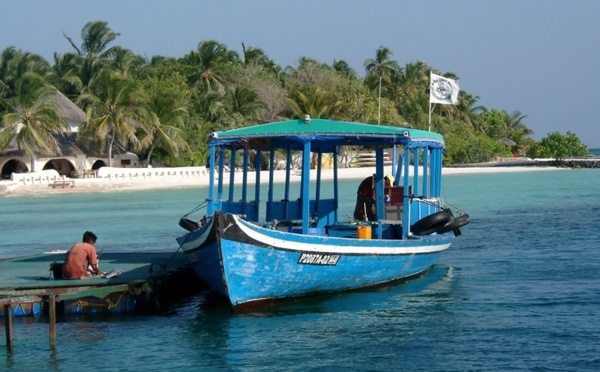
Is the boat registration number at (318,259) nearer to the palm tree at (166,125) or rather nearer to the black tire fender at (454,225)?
the black tire fender at (454,225)

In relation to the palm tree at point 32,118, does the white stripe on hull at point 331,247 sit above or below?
below

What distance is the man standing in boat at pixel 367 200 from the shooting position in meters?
17.0

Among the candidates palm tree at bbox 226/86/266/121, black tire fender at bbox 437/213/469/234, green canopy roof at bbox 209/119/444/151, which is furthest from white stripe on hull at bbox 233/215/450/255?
palm tree at bbox 226/86/266/121

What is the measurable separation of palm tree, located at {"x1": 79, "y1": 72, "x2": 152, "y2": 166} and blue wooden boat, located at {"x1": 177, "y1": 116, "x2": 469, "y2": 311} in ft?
115

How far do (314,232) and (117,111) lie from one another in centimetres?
3732

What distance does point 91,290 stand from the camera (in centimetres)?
1393

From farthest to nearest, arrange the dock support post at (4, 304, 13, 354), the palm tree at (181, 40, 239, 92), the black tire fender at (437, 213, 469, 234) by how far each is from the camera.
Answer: the palm tree at (181, 40, 239, 92), the black tire fender at (437, 213, 469, 234), the dock support post at (4, 304, 13, 354)

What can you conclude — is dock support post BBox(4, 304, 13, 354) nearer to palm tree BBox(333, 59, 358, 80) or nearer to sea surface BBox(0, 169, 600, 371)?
sea surface BBox(0, 169, 600, 371)

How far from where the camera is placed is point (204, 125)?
58469 mm

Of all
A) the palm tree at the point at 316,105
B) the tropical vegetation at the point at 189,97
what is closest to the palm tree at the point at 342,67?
the tropical vegetation at the point at 189,97

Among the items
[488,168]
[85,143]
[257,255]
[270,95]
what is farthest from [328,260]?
[488,168]

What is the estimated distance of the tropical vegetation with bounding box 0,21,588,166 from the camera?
51.9 meters

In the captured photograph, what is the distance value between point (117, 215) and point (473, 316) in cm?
2485

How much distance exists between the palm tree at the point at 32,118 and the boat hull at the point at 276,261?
3739 cm
